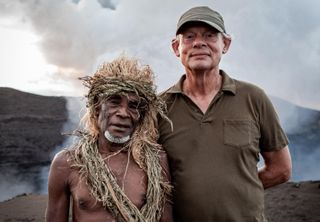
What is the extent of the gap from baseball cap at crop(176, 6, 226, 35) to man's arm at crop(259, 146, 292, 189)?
1.24 m

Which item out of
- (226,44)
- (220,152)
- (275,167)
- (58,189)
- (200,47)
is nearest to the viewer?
(58,189)

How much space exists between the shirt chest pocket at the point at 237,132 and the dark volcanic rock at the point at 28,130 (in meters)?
31.4

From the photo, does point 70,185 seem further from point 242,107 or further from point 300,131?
point 300,131

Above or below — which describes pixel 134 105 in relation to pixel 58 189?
above

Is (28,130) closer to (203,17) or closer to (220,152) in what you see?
(203,17)

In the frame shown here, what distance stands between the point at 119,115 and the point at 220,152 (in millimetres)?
874

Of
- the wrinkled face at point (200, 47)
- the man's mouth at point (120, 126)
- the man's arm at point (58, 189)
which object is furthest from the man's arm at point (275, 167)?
the man's arm at point (58, 189)

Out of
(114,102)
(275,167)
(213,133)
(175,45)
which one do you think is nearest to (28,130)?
(175,45)

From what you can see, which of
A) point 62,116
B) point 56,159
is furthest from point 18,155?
point 56,159

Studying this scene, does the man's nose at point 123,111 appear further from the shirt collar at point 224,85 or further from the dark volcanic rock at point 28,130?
the dark volcanic rock at point 28,130

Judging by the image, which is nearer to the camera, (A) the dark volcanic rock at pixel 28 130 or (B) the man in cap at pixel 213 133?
(B) the man in cap at pixel 213 133

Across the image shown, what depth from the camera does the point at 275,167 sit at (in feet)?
13.7

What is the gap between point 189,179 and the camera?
139 inches

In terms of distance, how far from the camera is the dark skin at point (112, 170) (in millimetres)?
3381
